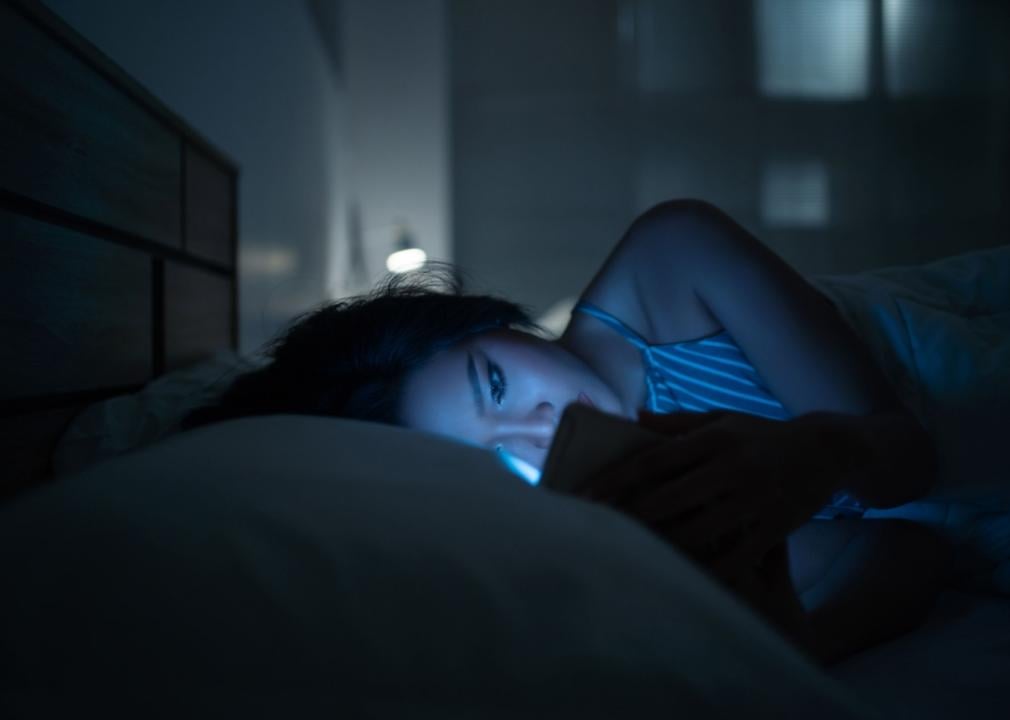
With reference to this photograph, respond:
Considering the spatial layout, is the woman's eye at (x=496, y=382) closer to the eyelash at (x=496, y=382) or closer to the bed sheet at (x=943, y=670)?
the eyelash at (x=496, y=382)

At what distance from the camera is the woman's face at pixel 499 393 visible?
0.76 m

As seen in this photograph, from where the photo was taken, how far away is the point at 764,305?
29.6 inches

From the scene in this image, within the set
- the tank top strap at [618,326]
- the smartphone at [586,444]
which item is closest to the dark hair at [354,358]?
the tank top strap at [618,326]

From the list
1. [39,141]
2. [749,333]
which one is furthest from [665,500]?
[39,141]

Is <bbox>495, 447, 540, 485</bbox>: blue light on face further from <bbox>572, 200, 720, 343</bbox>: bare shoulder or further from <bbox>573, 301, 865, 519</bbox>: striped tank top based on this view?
<bbox>572, 200, 720, 343</bbox>: bare shoulder

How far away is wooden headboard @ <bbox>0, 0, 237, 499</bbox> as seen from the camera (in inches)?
28.2

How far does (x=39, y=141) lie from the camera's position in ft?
2.48

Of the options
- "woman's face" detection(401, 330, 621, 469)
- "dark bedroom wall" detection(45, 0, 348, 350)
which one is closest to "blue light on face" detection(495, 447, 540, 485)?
"woman's face" detection(401, 330, 621, 469)

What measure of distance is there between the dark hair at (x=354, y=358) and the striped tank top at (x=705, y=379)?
0.22 m

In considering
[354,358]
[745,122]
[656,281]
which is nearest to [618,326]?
[656,281]

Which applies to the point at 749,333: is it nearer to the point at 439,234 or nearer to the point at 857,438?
the point at 857,438

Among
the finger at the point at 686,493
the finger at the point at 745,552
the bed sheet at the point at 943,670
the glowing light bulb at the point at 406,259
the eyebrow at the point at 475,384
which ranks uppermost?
the glowing light bulb at the point at 406,259

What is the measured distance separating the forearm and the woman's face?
1.03 ft

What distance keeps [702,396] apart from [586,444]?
0.53 m
